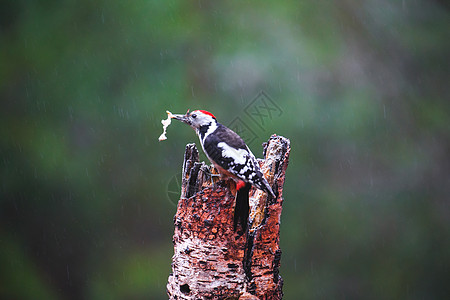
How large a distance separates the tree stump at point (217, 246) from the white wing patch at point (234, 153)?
12 cm

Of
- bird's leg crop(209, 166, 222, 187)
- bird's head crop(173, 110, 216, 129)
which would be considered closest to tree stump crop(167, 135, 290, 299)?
bird's leg crop(209, 166, 222, 187)

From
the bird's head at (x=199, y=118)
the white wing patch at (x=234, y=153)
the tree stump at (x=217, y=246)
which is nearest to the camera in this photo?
the tree stump at (x=217, y=246)

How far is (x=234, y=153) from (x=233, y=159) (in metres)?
0.05

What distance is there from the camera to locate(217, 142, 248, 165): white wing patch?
2227 millimetres

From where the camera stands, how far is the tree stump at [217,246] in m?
2.11

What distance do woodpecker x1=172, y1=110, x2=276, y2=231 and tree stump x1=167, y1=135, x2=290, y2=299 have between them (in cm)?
5

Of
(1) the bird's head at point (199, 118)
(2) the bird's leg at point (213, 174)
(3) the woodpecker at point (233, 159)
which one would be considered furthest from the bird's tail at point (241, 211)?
(1) the bird's head at point (199, 118)

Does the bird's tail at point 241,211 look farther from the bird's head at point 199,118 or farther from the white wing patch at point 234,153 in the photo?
the bird's head at point 199,118
